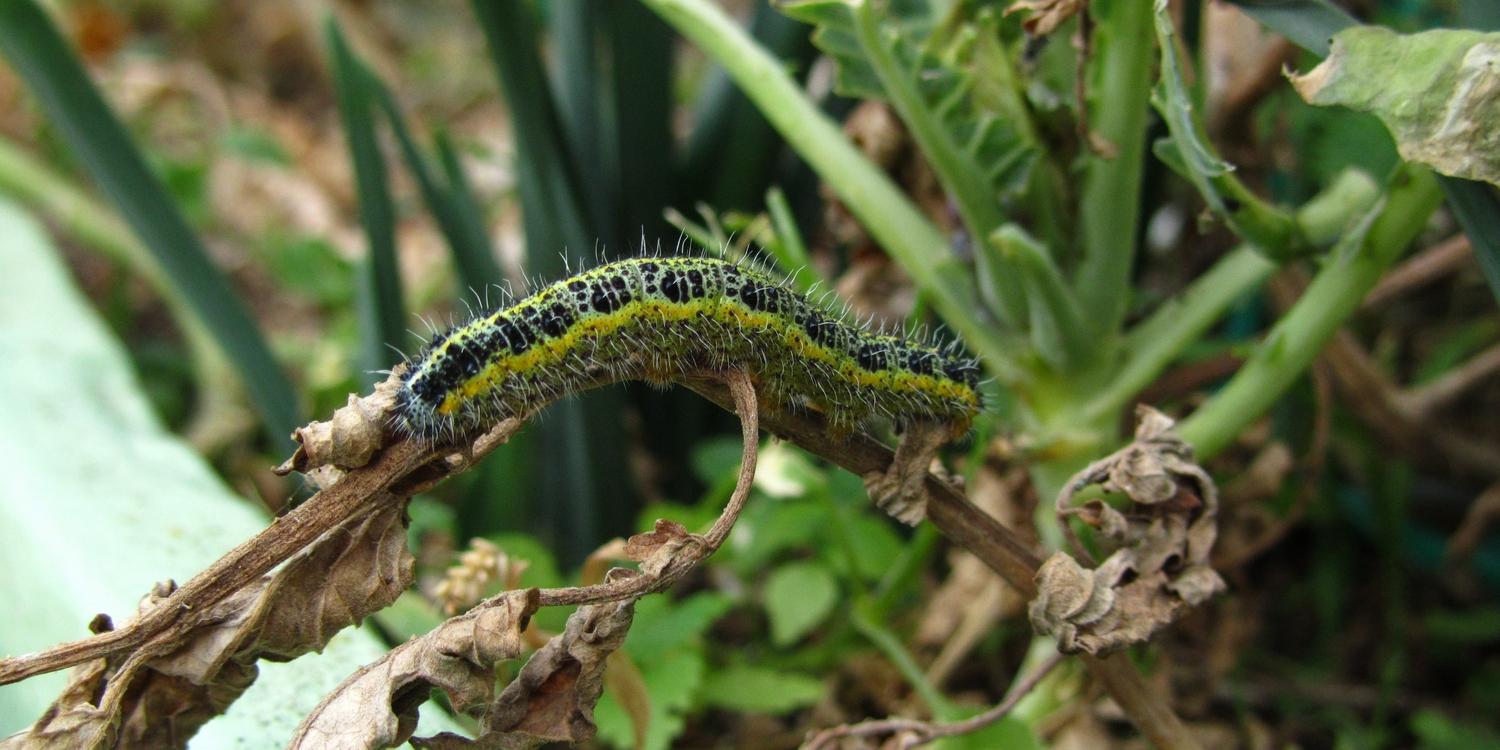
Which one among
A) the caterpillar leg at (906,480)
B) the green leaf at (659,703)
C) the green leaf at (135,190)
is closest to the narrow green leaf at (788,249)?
the caterpillar leg at (906,480)

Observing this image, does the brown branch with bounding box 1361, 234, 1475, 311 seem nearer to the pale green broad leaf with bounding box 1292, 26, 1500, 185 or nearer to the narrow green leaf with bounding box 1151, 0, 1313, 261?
the narrow green leaf with bounding box 1151, 0, 1313, 261

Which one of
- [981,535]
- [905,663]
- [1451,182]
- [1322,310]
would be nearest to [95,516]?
[905,663]

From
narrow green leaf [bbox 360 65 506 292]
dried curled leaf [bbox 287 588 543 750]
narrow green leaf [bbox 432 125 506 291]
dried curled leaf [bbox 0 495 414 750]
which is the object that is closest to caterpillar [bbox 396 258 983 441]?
dried curled leaf [bbox 0 495 414 750]

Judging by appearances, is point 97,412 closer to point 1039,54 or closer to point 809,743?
point 809,743

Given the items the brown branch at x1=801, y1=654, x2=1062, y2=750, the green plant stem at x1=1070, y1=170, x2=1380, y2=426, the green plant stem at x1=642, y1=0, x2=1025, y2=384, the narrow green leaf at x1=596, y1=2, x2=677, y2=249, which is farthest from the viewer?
the narrow green leaf at x1=596, y1=2, x2=677, y2=249

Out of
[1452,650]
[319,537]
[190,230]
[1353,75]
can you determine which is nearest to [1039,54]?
[1353,75]

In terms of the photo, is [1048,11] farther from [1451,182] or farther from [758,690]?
[758,690]
